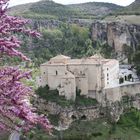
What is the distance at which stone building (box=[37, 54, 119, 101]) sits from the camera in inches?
1695

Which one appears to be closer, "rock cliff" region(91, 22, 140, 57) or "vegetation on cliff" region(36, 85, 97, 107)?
"vegetation on cliff" region(36, 85, 97, 107)

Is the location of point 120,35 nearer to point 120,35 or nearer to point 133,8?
point 120,35

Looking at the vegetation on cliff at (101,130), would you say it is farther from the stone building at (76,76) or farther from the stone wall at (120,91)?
the stone building at (76,76)

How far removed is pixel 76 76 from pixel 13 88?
38.3 m

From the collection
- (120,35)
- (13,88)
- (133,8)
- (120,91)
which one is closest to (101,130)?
(120,91)

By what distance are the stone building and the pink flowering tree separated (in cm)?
3740

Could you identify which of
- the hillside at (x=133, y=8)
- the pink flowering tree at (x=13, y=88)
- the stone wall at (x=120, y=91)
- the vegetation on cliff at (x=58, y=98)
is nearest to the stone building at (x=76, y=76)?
the vegetation on cliff at (x=58, y=98)

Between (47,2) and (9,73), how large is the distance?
537 ft

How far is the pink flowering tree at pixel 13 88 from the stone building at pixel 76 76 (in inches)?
1472

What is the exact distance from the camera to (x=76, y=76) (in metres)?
43.5

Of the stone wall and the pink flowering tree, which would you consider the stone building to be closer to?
the stone wall

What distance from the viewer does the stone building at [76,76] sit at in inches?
1695

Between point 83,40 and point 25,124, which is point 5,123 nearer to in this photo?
point 25,124

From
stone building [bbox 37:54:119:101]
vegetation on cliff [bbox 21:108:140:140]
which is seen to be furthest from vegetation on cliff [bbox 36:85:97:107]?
vegetation on cliff [bbox 21:108:140:140]
